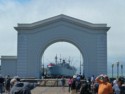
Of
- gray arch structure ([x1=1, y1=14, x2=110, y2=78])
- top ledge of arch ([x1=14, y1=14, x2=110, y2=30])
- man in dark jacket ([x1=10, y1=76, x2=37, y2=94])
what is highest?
top ledge of arch ([x1=14, y1=14, x2=110, y2=30])

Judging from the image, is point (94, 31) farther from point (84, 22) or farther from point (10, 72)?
point (10, 72)

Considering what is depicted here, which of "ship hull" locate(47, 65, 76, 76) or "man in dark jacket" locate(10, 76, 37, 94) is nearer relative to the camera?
"man in dark jacket" locate(10, 76, 37, 94)

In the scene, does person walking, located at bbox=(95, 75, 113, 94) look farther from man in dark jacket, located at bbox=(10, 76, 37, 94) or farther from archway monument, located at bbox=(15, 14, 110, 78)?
archway monument, located at bbox=(15, 14, 110, 78)

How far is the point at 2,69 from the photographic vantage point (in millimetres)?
57375

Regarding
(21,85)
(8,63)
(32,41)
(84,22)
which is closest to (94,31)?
(84,22)

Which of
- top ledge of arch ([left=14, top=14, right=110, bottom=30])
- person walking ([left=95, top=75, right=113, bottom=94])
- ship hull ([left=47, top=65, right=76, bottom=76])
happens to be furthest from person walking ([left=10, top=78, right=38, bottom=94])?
ship hull ([left=47, top=65, right=76, bottom=76])

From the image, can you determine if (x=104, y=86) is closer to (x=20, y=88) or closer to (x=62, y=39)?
(x=20, y=88)

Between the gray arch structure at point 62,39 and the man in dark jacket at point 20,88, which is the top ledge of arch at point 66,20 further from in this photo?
the man in dark jacket at point 20,88

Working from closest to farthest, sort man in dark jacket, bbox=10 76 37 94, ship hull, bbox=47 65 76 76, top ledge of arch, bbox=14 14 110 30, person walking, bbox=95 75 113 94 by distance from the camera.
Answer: person walking, bbox=95 75 113 94
man in dark jacket, bbox=10 76 37 94
top ledge of arch, bbox=14 14 110 30
ship hull, bbox=47 65 76 76

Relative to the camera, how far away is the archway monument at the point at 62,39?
5378 centimetres

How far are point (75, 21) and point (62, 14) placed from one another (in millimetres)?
1729

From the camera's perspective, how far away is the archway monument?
176ft

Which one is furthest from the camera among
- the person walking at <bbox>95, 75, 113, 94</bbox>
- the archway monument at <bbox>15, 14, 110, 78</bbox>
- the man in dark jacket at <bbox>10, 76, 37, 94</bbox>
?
the archway monument at <bbox>15, 14, 110, 78</bbox>

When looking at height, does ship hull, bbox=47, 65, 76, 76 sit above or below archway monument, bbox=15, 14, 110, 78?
below
